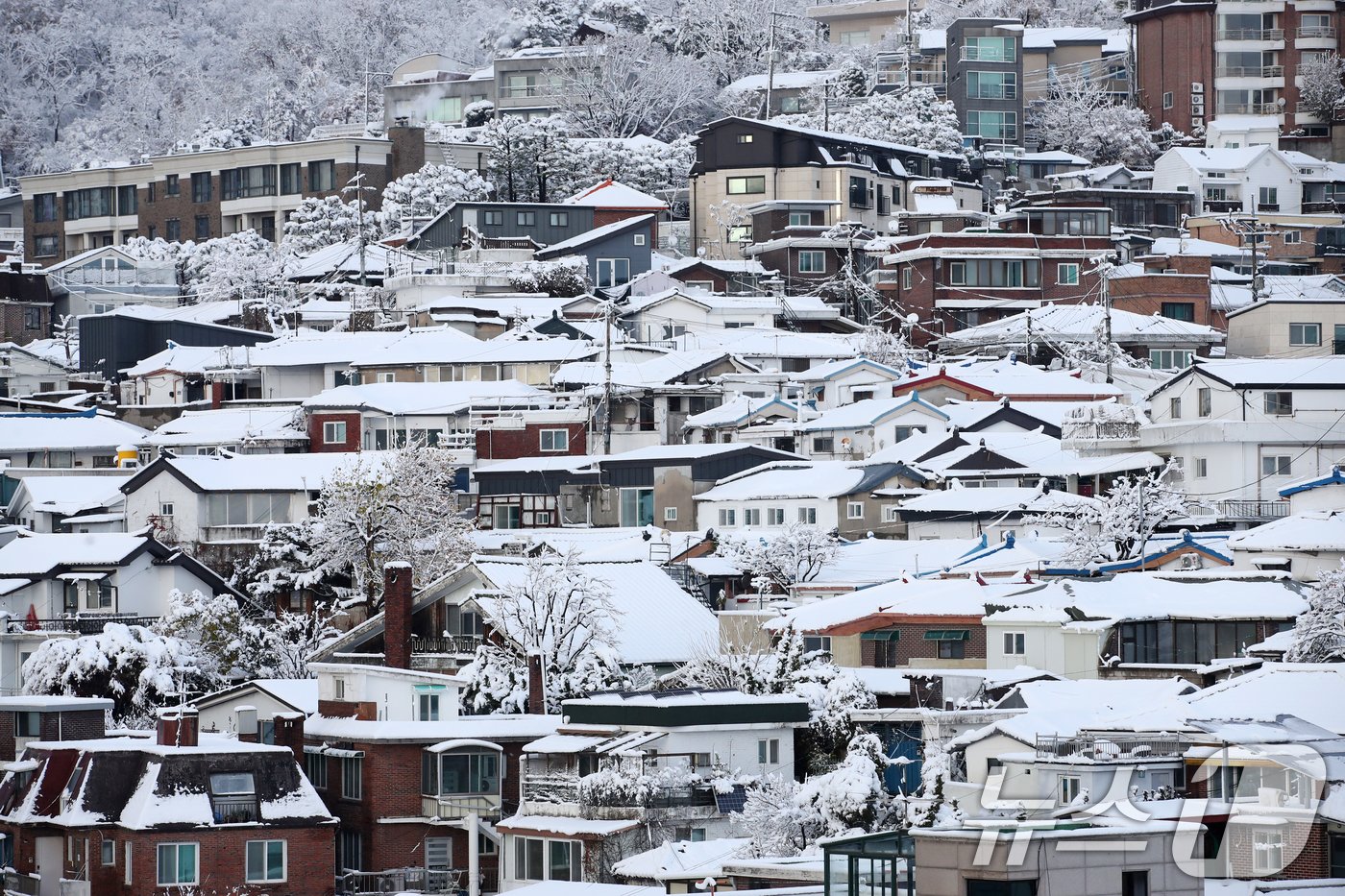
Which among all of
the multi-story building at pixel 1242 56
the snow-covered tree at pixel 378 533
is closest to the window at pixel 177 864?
the snow-covered tree at pixel 378 533

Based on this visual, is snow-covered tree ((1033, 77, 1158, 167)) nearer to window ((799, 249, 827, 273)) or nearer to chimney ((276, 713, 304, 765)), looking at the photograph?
window ((799, 249, 827, 273))

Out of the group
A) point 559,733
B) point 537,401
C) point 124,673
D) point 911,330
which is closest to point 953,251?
point 911,330

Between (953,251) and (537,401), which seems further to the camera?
(953,251)

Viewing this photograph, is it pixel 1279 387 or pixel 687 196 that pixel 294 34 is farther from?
pixel 1279 387

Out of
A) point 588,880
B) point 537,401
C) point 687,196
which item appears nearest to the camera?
point 588,880

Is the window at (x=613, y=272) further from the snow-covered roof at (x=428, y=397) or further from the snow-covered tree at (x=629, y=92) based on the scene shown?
the snow-covered tree at (x=629, y=92)
